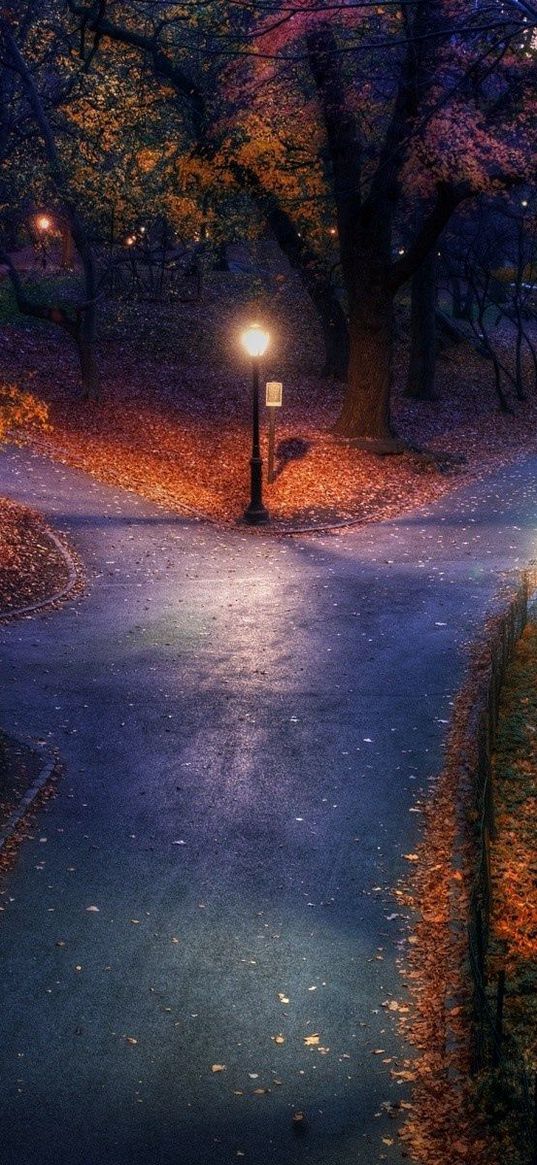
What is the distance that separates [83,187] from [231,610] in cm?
1225

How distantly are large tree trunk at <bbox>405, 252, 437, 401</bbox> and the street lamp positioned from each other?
14148mm

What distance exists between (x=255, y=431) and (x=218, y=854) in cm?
1204

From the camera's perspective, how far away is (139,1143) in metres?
5.52

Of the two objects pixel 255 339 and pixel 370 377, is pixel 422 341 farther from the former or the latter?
pixel 255 339

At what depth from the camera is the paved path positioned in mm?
5871

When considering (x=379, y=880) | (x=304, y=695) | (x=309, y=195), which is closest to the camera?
(x=379, y=880)

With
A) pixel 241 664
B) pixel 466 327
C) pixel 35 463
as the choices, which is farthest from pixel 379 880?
pixel 466 327

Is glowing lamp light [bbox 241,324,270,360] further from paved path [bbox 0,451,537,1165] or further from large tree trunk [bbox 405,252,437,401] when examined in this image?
large tree trunk [bbox 405,252,437,401]

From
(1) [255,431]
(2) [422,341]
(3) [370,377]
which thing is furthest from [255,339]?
(2) [422,341]

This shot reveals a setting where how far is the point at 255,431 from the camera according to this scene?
65.0ft

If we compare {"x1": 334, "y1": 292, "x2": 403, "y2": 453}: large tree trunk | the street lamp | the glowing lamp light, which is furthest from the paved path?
{"x1": 334, "y1": 292, "x2": 403, "y2": 453}: large tree trunk

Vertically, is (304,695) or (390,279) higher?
(390,279)

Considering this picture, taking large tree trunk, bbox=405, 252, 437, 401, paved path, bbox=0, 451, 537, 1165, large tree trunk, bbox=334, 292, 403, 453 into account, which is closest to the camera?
paved path, bbox=0, 451, 537, 1165

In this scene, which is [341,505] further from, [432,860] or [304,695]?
[432,860]
